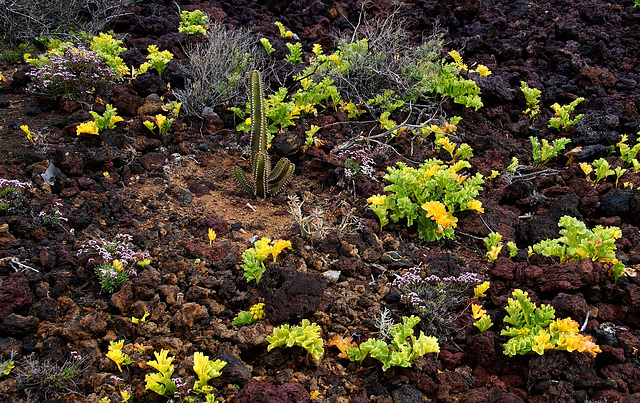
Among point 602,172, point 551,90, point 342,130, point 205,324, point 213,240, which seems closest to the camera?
point 205,324

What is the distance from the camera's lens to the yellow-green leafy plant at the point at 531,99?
15.9ft

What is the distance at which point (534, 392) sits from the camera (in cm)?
223

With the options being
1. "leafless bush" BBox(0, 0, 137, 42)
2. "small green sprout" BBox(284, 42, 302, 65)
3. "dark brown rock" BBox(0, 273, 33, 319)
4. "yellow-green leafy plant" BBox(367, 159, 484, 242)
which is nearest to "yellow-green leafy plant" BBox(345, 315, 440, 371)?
"yellow-green leafy plant" BBox(367, 159, 484, 242)

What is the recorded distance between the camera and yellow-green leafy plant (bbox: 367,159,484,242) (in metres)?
3.23

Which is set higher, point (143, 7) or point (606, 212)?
point (143, 7)

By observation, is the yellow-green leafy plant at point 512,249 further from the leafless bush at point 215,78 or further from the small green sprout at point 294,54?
the small green sprout at point 294,54

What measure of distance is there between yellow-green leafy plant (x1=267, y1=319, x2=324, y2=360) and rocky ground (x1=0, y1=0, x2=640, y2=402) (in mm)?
117

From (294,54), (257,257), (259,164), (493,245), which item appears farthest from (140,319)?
(294,54)

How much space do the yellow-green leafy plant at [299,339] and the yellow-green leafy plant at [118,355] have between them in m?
0.71

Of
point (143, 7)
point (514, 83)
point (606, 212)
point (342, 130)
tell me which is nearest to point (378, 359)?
point (606, 212)

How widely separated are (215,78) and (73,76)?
4.11ft

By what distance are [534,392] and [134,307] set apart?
2131mm

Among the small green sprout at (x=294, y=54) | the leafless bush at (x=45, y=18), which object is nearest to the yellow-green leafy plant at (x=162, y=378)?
the small green sprout at (x=294, y=54)

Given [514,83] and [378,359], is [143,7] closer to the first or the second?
[514,83]
